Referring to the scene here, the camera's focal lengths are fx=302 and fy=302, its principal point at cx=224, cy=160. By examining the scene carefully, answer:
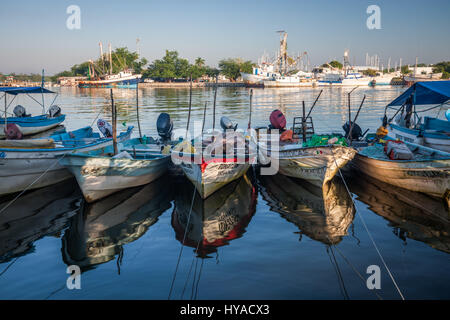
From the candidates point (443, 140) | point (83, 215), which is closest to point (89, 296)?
point (83, 215)

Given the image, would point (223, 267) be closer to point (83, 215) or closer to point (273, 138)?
point (83, 215)

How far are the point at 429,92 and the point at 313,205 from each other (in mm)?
10105

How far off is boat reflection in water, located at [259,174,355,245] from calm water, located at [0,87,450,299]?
0.14 ft

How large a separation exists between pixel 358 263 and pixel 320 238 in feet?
4.91

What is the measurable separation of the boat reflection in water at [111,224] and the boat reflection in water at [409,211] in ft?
26.1

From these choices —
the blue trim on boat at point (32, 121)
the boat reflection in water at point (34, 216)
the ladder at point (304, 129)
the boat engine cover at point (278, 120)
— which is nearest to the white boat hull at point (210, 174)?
the boat reflection in water at point (34, 216)

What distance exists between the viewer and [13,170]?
11.9 m

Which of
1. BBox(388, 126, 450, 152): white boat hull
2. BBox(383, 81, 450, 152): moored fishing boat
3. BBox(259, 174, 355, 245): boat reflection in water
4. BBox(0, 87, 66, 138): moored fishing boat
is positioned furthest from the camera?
BBox(0, 87, 66, 138): moored fishing boat

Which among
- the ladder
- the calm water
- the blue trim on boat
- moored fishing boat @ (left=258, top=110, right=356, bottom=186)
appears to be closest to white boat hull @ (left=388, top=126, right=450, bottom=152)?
the calm water

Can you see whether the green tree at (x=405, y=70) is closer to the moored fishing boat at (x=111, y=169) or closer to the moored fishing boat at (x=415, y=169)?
the moored fishing boat at (x=415, y=169)

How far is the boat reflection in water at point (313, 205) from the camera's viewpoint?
9.49 m

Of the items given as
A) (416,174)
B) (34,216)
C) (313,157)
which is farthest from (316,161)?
(34,216)

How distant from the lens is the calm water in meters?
6.80

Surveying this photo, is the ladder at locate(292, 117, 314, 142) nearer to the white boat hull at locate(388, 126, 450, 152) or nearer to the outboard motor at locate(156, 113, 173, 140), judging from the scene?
the white boat hull at locate(388, 126, 450, 152)
